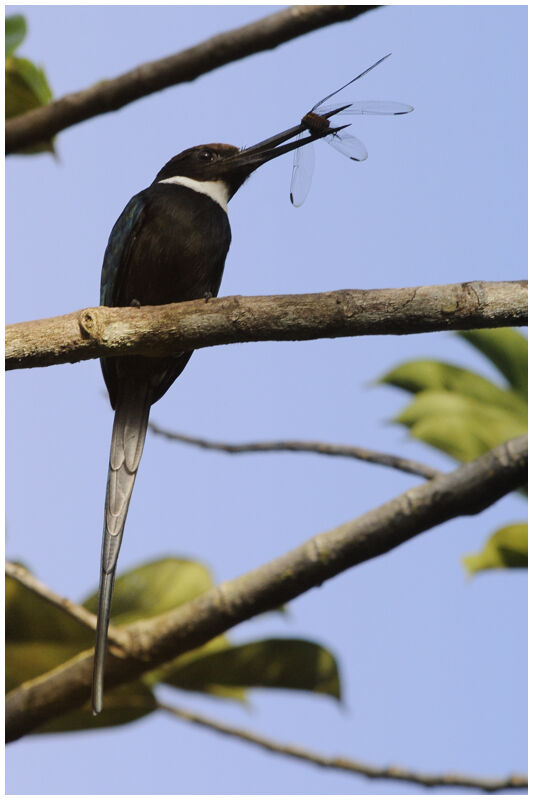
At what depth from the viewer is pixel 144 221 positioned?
3020 mm

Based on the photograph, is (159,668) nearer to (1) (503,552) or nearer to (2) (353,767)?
(2) (353,767)

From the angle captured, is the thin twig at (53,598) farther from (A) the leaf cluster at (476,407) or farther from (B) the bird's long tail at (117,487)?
(A) the leaf cluster at (476,407)

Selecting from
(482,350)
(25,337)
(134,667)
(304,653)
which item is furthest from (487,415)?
(25,337)

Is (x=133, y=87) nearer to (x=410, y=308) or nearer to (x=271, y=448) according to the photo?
(x=271, y=448)

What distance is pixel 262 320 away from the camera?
1952 millimetres

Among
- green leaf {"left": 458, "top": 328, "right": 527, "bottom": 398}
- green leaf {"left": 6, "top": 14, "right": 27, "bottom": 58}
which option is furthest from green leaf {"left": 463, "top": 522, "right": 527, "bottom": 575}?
green leaf {"left": 6, "top": 14, "right": 27, "bottom": 58}

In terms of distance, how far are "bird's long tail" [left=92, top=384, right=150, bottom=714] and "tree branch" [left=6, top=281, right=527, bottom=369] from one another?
0.53m

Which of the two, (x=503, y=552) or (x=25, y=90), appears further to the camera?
(x=25, y=90)

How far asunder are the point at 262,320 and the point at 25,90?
6.26 feet

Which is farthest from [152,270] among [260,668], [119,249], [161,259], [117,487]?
[260,668]

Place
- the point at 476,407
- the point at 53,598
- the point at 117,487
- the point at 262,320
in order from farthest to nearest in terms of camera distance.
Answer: the point at 476,407 < the point at 117,487 < the point at 53,598 < the point at 262,320

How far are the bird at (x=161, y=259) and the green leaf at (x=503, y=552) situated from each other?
1.10 m

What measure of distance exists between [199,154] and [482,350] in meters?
1.25

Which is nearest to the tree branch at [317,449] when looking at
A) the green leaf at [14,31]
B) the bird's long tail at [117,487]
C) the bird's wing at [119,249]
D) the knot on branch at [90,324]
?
the bird's long tail at [117,487]
